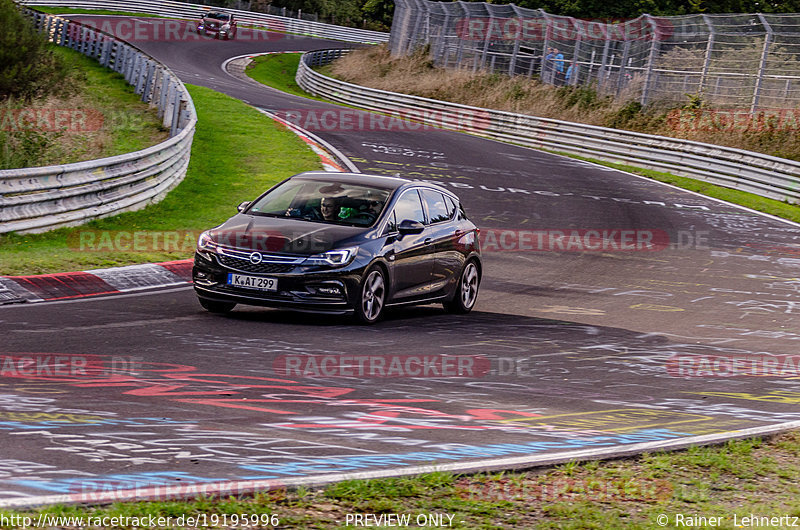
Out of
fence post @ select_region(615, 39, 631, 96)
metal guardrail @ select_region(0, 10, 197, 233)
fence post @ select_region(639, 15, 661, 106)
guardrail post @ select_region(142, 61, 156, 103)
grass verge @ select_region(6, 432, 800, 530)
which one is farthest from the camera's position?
fence post @ select_region(615, 39, 631, 96)

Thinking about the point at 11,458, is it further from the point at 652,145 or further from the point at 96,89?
the point at 652,145

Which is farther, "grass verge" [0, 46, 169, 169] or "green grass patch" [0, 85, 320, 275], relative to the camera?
"grass verge" [0, 46, 169, 169]

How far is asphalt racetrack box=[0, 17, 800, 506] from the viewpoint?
17.6 ft

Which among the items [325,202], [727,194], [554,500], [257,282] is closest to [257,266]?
[257,282]

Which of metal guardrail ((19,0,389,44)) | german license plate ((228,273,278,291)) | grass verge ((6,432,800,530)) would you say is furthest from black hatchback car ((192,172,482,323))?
metal guardrail ((19,0,389,44))

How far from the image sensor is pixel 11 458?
16.6 feet

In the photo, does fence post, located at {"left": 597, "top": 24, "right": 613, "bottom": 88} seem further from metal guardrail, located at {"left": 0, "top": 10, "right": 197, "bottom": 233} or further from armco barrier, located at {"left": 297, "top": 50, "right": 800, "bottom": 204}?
metal guardrail, located at {"left": 0, "top": 10, "right": 197, "bottom": 233}

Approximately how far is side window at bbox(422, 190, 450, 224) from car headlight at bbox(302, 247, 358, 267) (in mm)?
2098

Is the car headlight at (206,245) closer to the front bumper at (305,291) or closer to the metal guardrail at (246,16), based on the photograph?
the front bumper at (305,291)

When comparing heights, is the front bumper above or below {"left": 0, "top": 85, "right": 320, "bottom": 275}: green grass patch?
above

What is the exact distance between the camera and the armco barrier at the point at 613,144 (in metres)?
28.9

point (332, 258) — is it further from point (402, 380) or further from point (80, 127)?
point (80, 127)

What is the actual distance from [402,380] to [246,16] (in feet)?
229

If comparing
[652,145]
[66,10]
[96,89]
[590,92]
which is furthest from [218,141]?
[66,10]
